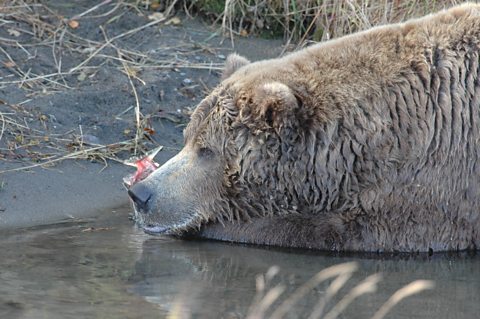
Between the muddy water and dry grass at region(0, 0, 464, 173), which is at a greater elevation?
dry grass at region(0, 0, 464, 173)

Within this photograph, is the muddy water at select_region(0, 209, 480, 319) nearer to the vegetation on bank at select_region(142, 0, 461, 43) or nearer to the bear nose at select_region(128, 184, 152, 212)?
the bear nose at select_region(128, 184, 152, 212)

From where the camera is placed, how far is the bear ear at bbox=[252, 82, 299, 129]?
7109mm

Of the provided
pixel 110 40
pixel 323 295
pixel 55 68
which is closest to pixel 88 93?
pixel 55 68

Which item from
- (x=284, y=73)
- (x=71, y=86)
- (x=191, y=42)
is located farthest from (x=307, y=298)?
(x=191, y=42)

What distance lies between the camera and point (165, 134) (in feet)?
31.7

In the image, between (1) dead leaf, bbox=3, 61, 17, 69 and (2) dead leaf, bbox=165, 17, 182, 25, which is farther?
(2) dead leaf, bbox=165, 17, 182, 25

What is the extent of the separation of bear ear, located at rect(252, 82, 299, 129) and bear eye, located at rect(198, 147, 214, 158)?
48cm

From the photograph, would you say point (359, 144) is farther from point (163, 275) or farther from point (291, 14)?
point (291, 14)

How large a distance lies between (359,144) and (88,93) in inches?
128

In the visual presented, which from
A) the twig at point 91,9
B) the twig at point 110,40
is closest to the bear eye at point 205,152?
the twig at point 110,40

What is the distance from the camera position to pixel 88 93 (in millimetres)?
9750

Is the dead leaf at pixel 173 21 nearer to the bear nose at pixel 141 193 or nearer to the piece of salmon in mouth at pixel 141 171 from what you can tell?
the piece of salmon in mouth at pixel 141 171

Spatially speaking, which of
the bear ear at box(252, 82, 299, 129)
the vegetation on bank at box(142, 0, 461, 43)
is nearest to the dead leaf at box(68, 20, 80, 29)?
the vegetation on bank at box(142, 0, 461, 43)

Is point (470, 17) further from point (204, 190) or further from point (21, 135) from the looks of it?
point (21, 135)
